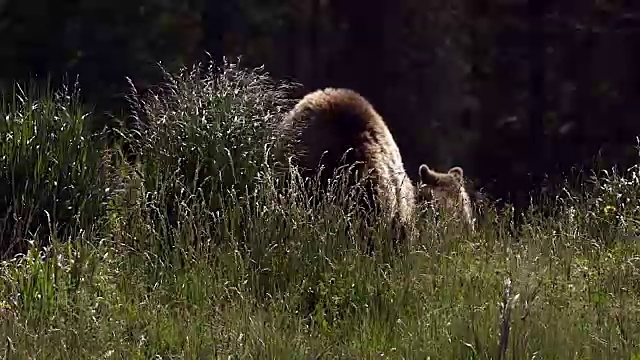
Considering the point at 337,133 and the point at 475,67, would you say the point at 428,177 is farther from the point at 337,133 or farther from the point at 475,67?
the point at 475,67

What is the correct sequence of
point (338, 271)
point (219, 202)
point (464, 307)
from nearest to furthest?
1. point (464, 307)
2. point (338, 271)
3. point (219, 202)

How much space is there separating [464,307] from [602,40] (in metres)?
6.41

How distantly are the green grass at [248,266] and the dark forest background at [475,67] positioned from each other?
2.85m

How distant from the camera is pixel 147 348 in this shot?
16.8 feet

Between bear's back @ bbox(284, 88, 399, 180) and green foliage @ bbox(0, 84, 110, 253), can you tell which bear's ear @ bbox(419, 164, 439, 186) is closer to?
bear's back @ bbox(284, 88, 399, 180)

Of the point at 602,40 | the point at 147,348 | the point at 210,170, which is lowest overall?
the point at 147,348

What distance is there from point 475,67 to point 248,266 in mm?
5834

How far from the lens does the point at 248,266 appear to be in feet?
20.4

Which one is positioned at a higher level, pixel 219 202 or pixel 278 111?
pixel 278 111

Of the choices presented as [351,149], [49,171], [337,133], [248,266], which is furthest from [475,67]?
[248,266]

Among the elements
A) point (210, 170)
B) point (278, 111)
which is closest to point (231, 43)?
point (278, 111)

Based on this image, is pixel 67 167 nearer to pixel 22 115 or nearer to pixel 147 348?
pixel 22 115

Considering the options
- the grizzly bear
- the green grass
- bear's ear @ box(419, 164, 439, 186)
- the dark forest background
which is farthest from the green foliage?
the dark forest background

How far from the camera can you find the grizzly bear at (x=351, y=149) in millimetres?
7168
